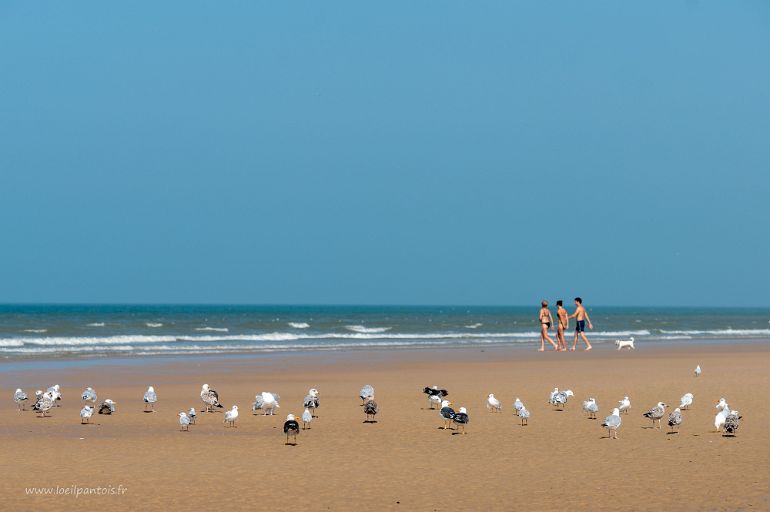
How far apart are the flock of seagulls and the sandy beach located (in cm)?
19

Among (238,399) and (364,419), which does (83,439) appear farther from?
(238,399)

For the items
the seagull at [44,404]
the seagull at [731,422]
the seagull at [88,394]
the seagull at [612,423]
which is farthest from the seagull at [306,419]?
the seagull at [731,422]

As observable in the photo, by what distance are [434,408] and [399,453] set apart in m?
4.82

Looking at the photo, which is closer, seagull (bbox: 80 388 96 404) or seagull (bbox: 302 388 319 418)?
seagull (bbox: 302 388 319 418)

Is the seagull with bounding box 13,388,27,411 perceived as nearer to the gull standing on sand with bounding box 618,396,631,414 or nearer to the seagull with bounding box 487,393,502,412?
the seagull with bounding box 487,393,502,412

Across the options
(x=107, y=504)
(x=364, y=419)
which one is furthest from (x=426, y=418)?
(x=107, y=504)

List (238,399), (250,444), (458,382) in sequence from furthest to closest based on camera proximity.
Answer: (458,382)
(238,399)
(250,444)

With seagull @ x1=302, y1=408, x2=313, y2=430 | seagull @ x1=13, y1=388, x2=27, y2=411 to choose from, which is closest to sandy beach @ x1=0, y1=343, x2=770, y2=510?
seagull @ x1=302, y1=408, x2=313, y2=430

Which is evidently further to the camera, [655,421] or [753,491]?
[655,421]

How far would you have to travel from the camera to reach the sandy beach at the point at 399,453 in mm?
9875

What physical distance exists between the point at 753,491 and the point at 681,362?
19638 mm

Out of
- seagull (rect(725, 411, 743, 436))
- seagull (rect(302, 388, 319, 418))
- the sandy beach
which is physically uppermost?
seagull (rect(725, 411, 743, 436))

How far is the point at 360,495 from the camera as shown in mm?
10039

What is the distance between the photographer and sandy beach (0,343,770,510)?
9875mm
